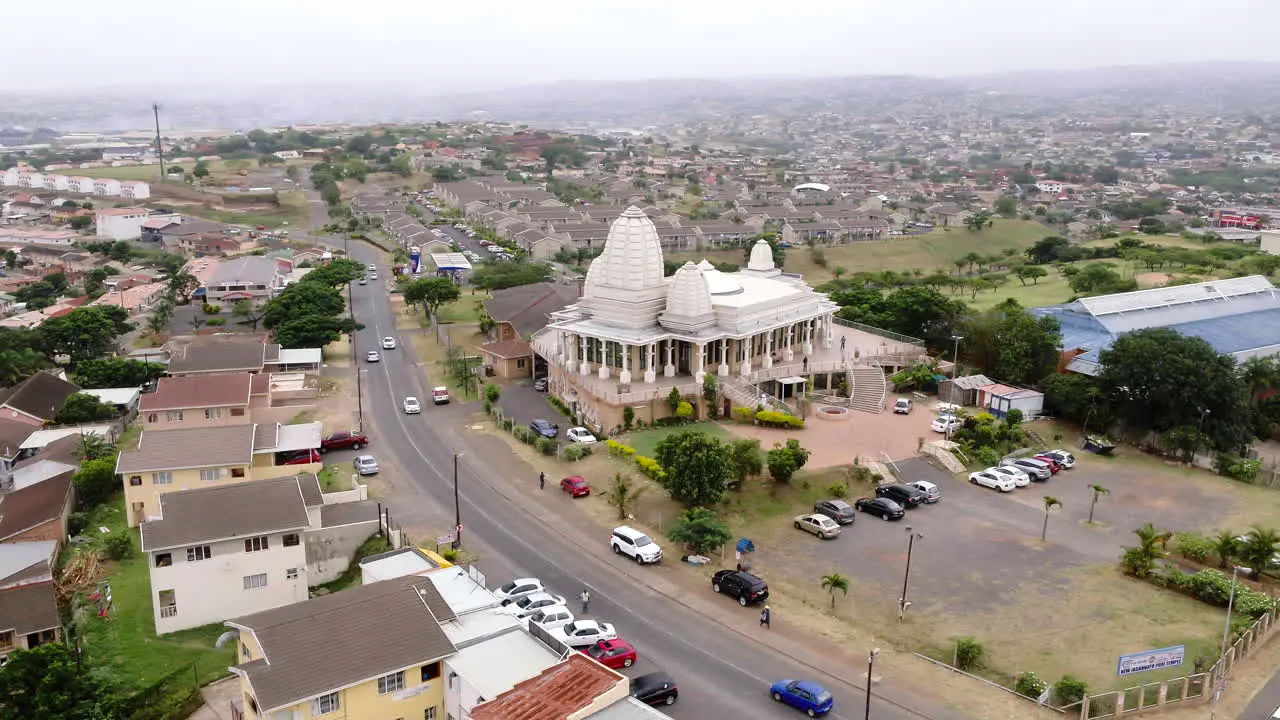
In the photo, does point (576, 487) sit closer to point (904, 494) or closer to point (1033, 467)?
point (904, 494)

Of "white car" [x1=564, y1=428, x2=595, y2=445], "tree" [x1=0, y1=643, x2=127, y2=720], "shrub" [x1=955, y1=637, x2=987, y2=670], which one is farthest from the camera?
"white car" [x1=564, y1=428, x2=595, y2=445]

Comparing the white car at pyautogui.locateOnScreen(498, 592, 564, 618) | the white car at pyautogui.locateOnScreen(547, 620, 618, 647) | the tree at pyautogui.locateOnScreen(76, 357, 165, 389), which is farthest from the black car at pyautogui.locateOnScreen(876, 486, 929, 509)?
the tree at pyautogui.locateOnScreen(76, 357, 165, 389)

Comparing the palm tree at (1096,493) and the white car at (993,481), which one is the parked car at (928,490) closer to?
the white car at (993,481)

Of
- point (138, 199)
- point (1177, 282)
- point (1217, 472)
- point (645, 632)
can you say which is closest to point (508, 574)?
point (645, 632)

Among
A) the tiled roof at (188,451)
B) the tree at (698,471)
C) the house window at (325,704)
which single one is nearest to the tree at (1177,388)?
the tree at (698,471)

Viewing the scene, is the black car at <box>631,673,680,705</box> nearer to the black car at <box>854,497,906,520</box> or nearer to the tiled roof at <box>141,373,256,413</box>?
the black car at <box>854,497,906,520</box>
